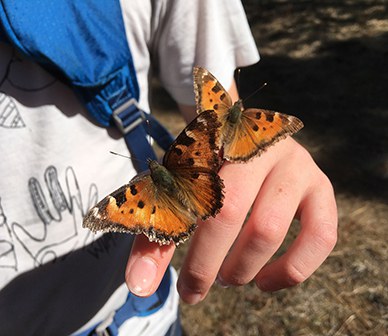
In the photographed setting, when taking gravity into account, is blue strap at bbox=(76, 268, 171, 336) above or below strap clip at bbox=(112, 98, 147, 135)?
below

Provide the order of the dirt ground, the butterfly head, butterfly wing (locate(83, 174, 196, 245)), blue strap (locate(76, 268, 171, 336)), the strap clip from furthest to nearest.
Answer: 1. the dirt ground
2. blue strap (locate(76, 268, 171, 336))
3. the strap clip
4. the butterfly head
5. butterfly wing (locate(83, 174, 196, 245))

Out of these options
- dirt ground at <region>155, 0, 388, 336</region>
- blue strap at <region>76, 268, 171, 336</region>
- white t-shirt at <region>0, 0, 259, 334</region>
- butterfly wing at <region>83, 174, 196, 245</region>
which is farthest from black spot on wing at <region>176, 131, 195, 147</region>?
dirt ground at <region>155, 0, 388, 336</region>

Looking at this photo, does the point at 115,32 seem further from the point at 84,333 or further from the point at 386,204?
the point at 386,204

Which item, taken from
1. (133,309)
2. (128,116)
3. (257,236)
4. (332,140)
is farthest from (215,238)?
(332,140)

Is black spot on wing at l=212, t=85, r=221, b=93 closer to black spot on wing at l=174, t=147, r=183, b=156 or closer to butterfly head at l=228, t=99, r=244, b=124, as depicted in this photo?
butterfly head at l=228, t=99, r=244, b=124

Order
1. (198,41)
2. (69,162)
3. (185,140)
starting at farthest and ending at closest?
(198,41), (69,162), (185,140)

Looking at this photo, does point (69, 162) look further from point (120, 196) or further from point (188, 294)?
point (188, 294)

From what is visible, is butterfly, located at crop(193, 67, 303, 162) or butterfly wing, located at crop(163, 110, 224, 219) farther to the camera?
butterfly, located at crop(193, 67, 303, 162)
